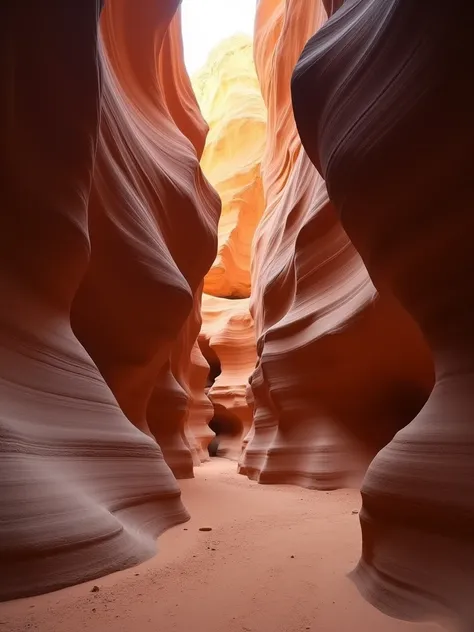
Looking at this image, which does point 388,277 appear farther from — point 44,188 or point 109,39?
point 109,39

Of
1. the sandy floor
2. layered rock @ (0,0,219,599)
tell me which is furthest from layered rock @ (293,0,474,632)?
layered rock @ (0,0,219,599)

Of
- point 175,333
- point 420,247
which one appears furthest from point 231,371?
point 420,247

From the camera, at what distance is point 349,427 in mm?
4449

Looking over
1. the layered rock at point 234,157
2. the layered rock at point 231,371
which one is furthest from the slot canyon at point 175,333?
the layered rock at point 234,157

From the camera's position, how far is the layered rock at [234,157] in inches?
599

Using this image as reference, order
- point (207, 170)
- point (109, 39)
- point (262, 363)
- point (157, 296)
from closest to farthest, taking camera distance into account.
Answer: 1. point (157, 296)
2. point (109, 39)
3. point (262, 363)
4. point (207, 170)

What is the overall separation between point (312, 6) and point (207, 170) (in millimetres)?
11065

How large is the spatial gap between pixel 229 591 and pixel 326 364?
307 cm

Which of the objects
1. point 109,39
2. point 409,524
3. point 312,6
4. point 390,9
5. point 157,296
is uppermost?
point 312,6

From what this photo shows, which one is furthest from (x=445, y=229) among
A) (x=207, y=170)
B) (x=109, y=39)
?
(x=207, y=170)

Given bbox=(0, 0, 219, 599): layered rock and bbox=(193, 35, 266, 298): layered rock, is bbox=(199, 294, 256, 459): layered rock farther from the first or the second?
bbox=(0, 0, 219, 599): layered rock

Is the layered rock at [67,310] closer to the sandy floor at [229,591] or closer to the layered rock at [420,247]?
the sandy floor at [229,591]

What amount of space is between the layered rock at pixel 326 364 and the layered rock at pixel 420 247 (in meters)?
1.52

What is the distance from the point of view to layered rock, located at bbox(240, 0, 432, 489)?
154 inches
